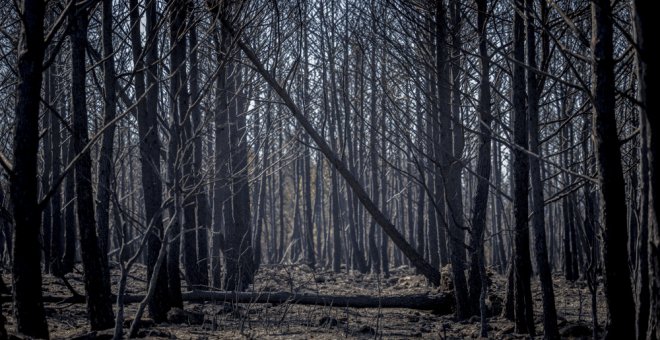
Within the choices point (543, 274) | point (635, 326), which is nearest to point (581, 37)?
point (635, 326)

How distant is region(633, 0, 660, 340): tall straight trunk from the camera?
179 inches

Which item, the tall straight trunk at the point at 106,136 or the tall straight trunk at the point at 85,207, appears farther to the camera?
the tall straight trunk at the point at 106,136

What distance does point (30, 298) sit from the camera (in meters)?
5.77

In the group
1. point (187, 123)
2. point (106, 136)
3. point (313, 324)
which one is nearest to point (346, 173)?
point (313, 324)

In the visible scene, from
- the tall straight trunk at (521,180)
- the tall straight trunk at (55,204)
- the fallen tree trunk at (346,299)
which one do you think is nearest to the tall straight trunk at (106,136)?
the fallen tree trunk at (346,299)

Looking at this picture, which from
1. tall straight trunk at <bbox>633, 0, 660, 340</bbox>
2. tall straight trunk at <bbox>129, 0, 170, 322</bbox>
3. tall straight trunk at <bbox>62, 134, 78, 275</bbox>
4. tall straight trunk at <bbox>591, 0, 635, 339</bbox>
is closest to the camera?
tall straight trunk at <bbox>633, 0, 660, 340</bbox>

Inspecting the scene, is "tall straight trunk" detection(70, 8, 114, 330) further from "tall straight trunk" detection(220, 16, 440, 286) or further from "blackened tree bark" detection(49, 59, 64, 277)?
"blackened tree bark" detection(49, 59, 64, 277)

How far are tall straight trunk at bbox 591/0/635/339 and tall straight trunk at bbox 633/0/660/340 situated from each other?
449 mm

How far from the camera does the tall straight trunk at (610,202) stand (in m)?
5.15

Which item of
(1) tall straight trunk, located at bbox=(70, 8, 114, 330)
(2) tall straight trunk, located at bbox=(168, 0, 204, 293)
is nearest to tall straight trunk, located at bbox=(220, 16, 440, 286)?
(2) tall straight trunk, located at bbox=(168, 0, 204, 293)

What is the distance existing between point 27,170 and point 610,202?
4.40m

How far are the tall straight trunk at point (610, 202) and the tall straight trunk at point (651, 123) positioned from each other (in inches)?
17.7

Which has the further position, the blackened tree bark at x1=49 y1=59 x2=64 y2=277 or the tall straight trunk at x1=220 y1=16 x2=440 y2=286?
the blackened tree bark at x1=49 y1=59 x2=64 y2=277

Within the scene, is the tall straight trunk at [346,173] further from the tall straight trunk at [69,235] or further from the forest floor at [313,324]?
the tall straight trunk at [69,235]
